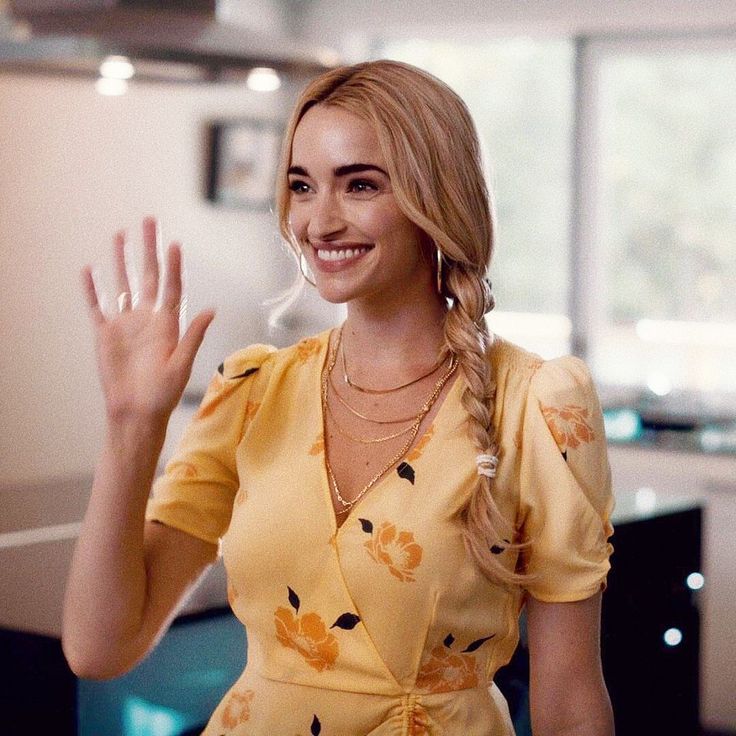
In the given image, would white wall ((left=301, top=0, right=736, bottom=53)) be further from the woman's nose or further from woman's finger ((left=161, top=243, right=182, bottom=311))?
woman's finger ((left=161, top=243, right=182, bottom=311))

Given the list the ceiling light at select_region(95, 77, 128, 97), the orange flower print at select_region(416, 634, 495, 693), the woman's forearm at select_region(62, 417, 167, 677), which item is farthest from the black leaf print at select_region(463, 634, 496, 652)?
the ceiling light at select_region(95, 77, 128, 97)

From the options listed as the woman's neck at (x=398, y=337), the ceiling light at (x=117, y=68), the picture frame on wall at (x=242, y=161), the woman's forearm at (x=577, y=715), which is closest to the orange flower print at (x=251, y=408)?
the woman's neck at (x=398, y=337)

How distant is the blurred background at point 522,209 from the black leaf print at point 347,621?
2.48 meters

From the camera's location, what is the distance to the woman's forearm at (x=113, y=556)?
4.25 ft

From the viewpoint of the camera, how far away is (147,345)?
1.31m

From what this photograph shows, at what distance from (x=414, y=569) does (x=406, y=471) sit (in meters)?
0.11

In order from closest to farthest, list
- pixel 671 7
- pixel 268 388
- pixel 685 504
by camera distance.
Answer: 1. pixel 268 388
2. pixel 685 504
3. pixel 671 7

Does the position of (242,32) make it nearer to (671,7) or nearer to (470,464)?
(470,464)

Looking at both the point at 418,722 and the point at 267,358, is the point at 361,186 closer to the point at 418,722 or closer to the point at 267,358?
the point at 267,358

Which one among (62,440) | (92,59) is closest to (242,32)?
(92,59)

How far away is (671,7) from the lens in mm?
4461

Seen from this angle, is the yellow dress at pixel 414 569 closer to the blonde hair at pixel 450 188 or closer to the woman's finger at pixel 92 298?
the blonde hair at pixel 450 188

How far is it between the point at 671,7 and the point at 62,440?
2.54m

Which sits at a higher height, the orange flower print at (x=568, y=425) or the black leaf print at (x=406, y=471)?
the orange flower print at (x=568, y=425)
